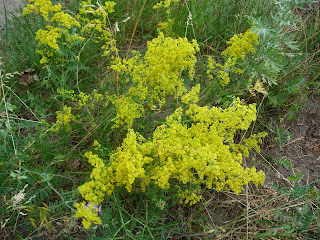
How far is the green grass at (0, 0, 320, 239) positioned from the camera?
7.06 ft

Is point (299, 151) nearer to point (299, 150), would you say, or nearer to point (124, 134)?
point (299, 150)

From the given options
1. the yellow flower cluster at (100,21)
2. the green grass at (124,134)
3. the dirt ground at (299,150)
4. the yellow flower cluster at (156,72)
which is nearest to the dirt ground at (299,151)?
the dirt ground at (299,150)

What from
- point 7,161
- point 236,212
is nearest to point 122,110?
point 7,161

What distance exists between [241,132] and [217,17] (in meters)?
1.60

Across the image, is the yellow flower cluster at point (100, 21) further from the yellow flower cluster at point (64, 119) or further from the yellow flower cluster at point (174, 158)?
the yellow flower cluster at point (174, 158)

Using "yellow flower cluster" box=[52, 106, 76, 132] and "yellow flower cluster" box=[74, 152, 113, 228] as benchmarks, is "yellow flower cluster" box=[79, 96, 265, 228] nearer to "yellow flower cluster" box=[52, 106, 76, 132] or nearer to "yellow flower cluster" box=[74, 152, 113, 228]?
"yellow flower cluster" box=[74, 152, 113, 228]

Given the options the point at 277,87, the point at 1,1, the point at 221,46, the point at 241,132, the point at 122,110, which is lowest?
the point at 241,132

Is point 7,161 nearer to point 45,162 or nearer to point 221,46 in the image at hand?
point 45,162

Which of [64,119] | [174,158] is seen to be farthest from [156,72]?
[64,119]

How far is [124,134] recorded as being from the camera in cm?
269

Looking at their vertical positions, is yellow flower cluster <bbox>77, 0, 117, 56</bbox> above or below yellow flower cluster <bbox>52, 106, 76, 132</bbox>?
above

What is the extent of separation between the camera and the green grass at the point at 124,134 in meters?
2.15

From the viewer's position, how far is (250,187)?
2.94 m

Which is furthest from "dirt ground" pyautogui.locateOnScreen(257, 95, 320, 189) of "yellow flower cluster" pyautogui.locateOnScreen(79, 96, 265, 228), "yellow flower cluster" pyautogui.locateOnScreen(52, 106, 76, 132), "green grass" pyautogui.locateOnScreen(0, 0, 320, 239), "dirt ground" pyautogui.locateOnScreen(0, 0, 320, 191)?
"yellow flower cluster" pyautogui.locateOnScreen(52, 106, 76, 132)
